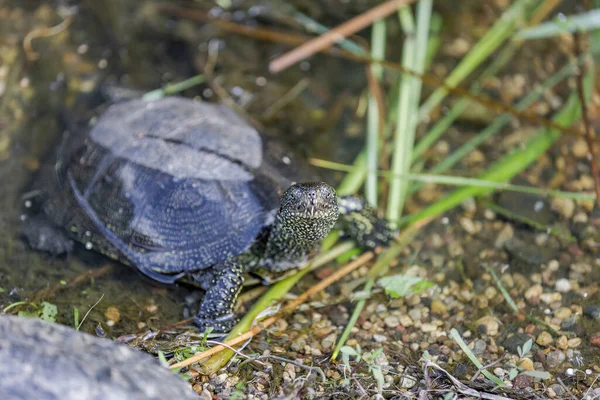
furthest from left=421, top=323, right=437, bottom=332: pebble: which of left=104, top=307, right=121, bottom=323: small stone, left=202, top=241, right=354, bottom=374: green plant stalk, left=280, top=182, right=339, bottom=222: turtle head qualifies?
left=104, top=307, right=121, bottom=323: small stone

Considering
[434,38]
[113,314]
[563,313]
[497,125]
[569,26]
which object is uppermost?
[569,26]

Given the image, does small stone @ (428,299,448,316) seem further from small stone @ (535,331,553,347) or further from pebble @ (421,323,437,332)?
small stone @ (535,331,553,347)

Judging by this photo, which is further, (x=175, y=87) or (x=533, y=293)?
(x=175, y=87)

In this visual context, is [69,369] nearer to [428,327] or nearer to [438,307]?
[428,327]

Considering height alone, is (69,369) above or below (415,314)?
above

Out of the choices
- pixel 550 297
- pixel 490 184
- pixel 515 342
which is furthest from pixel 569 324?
pixel 490 184
